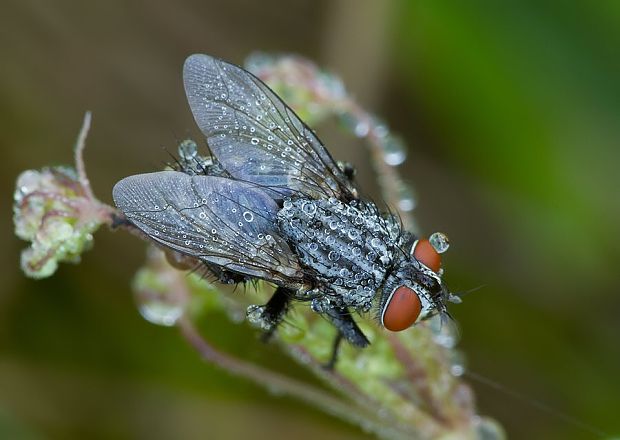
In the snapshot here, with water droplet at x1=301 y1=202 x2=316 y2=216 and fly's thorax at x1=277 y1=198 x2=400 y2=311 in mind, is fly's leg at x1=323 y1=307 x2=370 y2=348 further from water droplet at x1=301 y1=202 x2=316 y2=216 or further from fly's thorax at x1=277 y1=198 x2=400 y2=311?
water droplet at x1=301 y1=202 x2=316 y2=216

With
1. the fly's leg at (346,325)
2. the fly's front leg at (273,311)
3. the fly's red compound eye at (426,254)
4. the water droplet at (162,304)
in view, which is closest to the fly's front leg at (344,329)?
the fly's leg at (346,325)

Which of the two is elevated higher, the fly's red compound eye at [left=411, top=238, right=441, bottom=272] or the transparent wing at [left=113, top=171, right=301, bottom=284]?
the fly's red compound eye at [left=411, top=238, right=441, bottom=272]

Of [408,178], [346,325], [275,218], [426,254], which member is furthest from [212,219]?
[408,178]

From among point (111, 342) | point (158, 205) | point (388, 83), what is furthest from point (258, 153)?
point (388, 83)

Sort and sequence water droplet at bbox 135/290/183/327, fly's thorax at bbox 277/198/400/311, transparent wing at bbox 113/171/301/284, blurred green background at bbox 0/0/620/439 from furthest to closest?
blurred green background at bbox 0/0/620/439
water droplet at bbox 135/290/183/327
fly's thorax at bbox 277/198/400/311
transparent wing at bbox 113/171/301/284

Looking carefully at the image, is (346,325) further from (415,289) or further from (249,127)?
(249,127)

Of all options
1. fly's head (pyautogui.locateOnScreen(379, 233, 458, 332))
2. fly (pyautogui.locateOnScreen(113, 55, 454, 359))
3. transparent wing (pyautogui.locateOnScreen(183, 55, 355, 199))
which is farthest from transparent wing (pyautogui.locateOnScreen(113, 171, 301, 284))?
fly's head (pyautogui.locateOnScreen(379, 233, 458, 332))

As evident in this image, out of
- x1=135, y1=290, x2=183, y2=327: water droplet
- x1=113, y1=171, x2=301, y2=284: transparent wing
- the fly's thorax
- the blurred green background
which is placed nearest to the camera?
x1=113, y1=171, x2=301, y2=284: transparent wing
